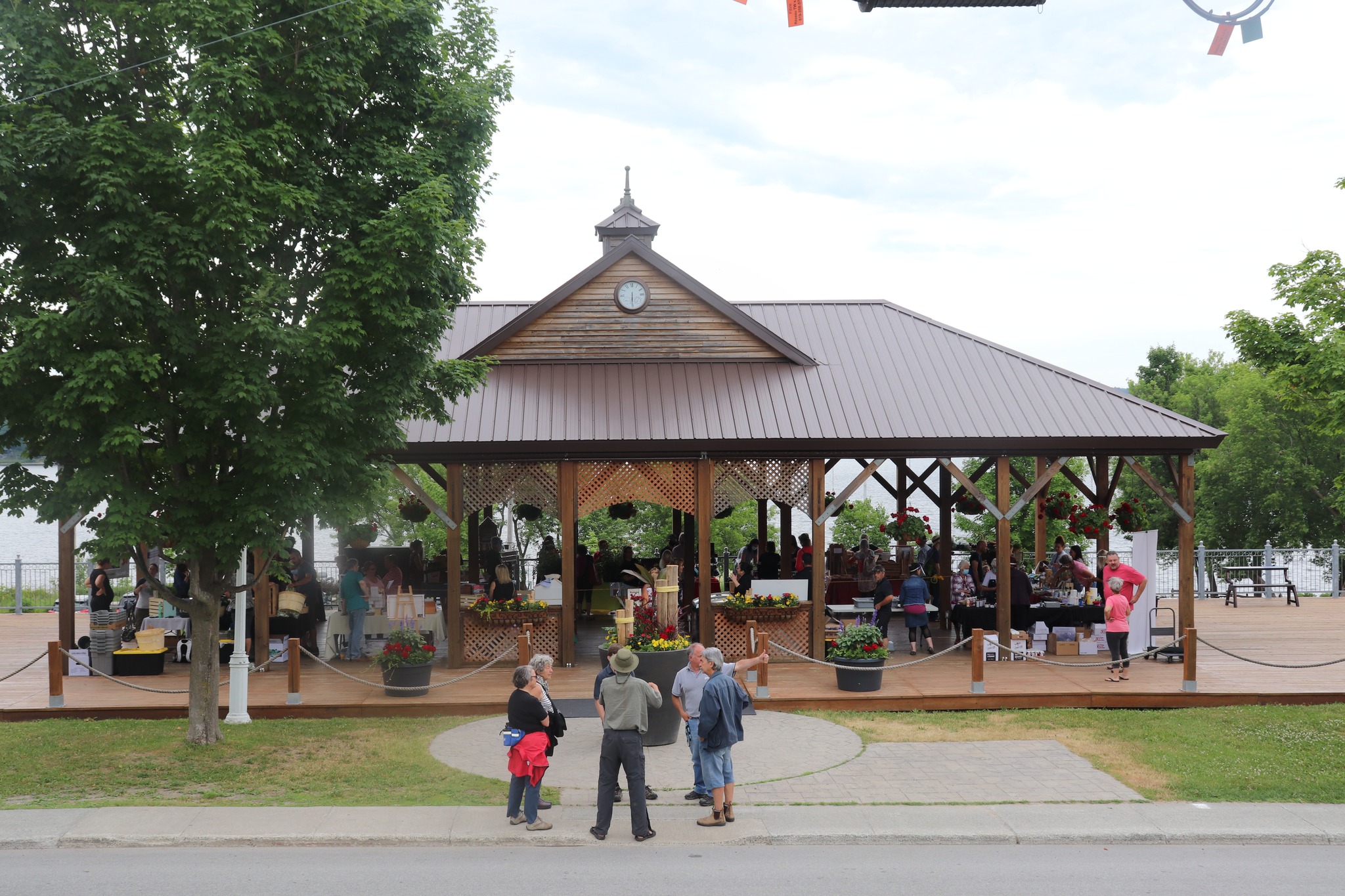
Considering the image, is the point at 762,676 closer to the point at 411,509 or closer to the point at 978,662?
the point at 978,662

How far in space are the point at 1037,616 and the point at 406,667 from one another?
367 inches

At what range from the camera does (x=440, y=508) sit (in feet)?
49.8

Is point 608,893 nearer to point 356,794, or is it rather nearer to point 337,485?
point 356,794

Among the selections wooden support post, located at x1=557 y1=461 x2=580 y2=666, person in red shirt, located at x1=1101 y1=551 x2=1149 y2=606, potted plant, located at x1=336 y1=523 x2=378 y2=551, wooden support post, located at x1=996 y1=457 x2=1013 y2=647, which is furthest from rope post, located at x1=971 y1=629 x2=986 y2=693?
potted plant, located at x1=336 y1=523 x2=378 y2=551

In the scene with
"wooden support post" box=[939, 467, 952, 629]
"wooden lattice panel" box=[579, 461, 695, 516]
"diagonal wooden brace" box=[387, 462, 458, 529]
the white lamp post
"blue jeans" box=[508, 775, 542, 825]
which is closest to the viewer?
"blue jeans" box=[508, 775, 542, 825]

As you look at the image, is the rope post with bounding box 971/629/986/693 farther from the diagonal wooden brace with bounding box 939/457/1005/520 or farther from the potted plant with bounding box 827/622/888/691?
the diagonal wooden brace with bounding box 939/457/1005/520

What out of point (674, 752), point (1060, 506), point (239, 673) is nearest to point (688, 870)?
point (674, 752)

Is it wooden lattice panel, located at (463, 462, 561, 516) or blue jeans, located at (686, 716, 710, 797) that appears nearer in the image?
blue jeans, located at (686, 716, 710, 797)

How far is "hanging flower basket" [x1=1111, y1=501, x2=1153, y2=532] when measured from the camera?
1630 centimetres

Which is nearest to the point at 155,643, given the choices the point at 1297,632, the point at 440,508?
the point at 440,508

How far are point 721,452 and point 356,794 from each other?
24.5ft

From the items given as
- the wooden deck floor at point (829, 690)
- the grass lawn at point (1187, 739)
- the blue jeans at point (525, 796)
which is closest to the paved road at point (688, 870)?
the blue jeans at point (525, 796)

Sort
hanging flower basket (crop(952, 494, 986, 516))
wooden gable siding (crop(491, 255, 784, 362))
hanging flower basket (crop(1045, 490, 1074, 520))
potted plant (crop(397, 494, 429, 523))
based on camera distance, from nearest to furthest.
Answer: hanging flower basket (crop(1045, 490, 1074, 520))
wooden gable siding (crop(491, 255, 784, 362))
hanging flower basket (crop(952, 494, 986, 516))
potted plant (crop(397, 494, 429, 523))

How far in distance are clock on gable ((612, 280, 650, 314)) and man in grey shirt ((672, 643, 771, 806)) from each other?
28.8ft
